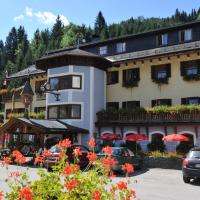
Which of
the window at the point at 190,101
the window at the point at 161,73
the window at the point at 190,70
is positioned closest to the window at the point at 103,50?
the window at the point at 161,73

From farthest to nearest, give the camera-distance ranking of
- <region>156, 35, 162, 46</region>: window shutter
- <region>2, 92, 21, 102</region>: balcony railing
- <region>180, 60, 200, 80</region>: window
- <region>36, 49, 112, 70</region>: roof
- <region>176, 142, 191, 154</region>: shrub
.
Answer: <region>2, 92, 21, 102</region>: balcony railing → <region>156, 35, 162, 46</region>: window shutter → <region>36, 49, 112, 70</region>: roof → <region>180, 60, 200, 80</region>: window → <region>176, 142, 191, 154</region>: shrub

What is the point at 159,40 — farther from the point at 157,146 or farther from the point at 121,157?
the point at 121,157

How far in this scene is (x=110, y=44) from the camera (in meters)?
37.2

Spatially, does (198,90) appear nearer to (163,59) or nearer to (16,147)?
(163,59)

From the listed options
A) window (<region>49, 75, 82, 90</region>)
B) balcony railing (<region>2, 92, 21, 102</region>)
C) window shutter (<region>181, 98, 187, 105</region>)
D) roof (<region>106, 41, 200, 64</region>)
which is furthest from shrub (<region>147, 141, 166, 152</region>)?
balcony railing (<region>2, 92, 21, 102</region>)

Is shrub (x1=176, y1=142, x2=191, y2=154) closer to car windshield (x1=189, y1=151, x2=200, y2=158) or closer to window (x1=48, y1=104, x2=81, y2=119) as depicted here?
window (x1=48, y1=104, x2=81, y2=119)

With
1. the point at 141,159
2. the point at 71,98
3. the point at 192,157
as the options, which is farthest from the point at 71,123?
the point at 192,157

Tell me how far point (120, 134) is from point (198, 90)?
7.76 metres

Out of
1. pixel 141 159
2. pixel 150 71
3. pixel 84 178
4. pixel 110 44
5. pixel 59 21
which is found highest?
pixel 59 21

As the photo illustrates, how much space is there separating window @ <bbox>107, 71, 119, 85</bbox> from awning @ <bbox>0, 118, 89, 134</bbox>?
5.84m

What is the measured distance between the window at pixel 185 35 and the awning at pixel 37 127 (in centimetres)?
1226

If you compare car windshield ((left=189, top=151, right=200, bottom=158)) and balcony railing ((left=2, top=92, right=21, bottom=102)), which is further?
balcony railing ((left=2, top=92, right=21, bottom=102))

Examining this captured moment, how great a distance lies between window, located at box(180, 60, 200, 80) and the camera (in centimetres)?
2912

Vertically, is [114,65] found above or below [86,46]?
below
